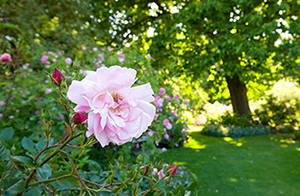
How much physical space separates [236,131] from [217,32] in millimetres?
4108

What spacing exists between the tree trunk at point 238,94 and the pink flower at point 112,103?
9.10 m

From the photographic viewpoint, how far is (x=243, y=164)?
4.71 m

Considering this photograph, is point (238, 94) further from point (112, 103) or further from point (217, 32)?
point (112, 103)

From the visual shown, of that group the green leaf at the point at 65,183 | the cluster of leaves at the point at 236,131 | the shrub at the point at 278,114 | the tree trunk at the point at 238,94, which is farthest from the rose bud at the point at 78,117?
the shrub at the point at 278,114

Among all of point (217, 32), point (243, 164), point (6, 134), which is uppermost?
point (217, 32)

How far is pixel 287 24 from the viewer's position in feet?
19.6

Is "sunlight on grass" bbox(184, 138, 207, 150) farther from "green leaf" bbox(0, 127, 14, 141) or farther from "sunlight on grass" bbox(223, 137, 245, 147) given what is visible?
"green leaf" bbox(0, 127, 14, 141)

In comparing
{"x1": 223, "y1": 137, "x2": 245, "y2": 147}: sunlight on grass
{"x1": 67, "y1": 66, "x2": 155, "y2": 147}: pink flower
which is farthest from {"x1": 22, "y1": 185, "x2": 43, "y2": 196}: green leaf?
{"x1": 223, "y1": 137, "x2": 245, "y2": 147}: sunlight on grass

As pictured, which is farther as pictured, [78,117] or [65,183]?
[65,183]

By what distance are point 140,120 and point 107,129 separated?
0.30 ft

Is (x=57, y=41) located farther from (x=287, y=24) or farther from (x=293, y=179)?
(x=287, y=24)

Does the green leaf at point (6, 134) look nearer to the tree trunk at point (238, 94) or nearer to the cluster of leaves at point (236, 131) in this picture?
the cluster of leaves at point (236, 131)

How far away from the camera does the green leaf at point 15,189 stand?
573 millimetres

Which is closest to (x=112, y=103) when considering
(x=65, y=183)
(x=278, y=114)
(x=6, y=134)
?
(x=65, y=183)
